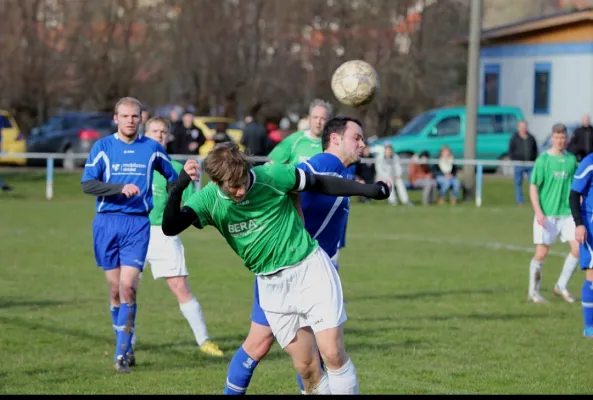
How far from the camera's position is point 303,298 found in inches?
251

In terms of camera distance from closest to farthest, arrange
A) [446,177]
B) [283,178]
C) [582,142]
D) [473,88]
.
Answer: [283,178]
[582,142]
[446,177]
[473,88]

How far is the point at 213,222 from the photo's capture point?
20.9ft

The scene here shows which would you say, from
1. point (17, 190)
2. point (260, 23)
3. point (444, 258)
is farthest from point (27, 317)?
point (260, 23)

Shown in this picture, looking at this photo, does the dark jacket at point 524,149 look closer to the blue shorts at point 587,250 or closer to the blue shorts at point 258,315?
the blue shorts at point 587,250

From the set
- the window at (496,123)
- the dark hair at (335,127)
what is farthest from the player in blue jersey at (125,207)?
the window at (496,123)

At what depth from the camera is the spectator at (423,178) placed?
26812 mm

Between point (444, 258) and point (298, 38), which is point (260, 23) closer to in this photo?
point (298, 38)

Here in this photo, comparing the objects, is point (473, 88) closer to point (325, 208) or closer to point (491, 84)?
point (491, 84)

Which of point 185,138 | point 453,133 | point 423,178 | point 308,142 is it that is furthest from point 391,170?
point 308,142

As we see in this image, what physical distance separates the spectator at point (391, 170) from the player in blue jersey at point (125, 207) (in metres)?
16.9

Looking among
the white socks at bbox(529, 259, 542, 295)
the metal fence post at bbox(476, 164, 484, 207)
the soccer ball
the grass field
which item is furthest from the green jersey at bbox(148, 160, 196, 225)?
the metal fence post at bbox(476, 164, 484, 207)

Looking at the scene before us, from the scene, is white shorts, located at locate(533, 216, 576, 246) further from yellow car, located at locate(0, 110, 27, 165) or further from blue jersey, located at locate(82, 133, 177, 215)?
yellow car, located at locate(0, 110, 27, 165)

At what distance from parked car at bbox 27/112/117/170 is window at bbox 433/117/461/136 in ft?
29.0

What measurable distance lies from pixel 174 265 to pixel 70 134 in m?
23.1
